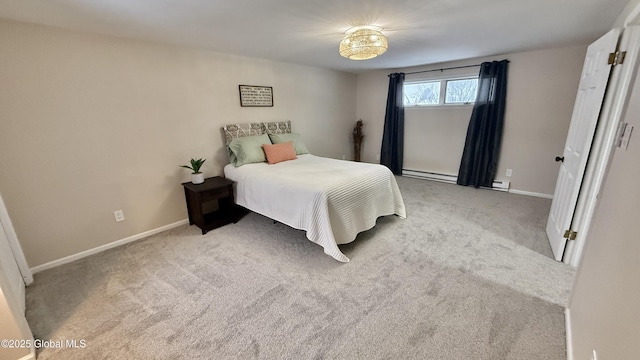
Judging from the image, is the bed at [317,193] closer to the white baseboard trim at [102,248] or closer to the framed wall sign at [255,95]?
the framed wall sign at [255,95]

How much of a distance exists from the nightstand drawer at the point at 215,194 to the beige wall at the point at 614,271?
299 cm

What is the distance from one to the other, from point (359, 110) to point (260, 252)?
4.08 m

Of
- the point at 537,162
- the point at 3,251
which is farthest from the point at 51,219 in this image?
the point at 537,162

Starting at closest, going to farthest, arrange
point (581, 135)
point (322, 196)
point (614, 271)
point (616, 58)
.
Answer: point (614, 271)
point (616, 58)
point (581, 135)
point (322, 196)

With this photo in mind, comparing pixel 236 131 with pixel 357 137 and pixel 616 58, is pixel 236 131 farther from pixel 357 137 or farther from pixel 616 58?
pixel 616 58

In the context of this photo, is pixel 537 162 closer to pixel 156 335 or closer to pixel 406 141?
pixel 406 141

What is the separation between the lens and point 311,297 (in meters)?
1.82

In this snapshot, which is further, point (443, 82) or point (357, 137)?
point (357, 137)

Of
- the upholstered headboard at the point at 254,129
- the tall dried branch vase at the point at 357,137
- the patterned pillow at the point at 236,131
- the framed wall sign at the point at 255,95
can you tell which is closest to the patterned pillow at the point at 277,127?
the upholstered headboard at the point at 254,129

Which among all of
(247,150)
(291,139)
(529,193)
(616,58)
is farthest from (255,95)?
(529,193)

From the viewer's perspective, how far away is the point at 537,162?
12.2 ft

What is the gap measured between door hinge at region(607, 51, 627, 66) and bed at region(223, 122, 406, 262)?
1.88m

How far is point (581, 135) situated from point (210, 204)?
154 inches

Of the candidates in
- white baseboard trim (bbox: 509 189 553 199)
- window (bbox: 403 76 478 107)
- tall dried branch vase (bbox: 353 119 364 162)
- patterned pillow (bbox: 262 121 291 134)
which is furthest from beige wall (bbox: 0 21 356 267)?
white baseboard trim (bbox: 509 189 553 199)
